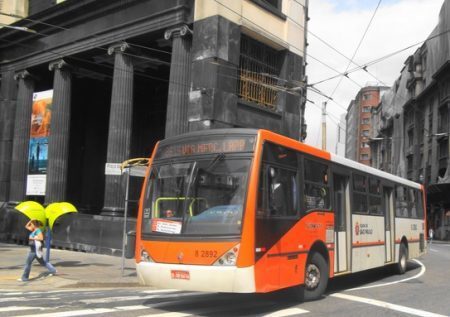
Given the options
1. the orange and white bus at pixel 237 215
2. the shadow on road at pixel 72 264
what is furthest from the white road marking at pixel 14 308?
the shadow on road at pixel 72 264

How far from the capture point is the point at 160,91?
3070 cm

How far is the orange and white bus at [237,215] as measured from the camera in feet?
27.6

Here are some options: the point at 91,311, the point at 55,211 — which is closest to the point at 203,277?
the point at 91,311

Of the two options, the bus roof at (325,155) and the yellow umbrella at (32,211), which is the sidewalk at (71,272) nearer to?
the yellow umbrella at (32,211)

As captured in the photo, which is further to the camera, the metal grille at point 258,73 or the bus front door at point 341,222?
the metal grille at point 258,73

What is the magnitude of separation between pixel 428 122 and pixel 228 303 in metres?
61.6

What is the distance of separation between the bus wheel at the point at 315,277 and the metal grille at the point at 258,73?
1153 centimetres

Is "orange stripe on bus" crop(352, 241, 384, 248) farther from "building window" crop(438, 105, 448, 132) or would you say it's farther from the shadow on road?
"building window" crop(438, 105, 448, 132)

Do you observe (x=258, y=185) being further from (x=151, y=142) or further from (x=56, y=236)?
(x=151, y=142)

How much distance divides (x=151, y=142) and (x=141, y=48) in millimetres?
8961

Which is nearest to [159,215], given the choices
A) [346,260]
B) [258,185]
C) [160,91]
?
[258,185]

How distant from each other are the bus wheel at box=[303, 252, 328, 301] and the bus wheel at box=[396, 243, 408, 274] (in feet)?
20.1

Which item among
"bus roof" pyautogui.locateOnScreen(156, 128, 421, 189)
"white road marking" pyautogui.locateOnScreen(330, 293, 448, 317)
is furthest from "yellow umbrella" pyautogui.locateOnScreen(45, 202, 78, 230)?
"white road marking" pyautogui.locateOnScreen(330, 293, 448, 317)

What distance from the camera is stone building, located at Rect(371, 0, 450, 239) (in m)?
57.7
